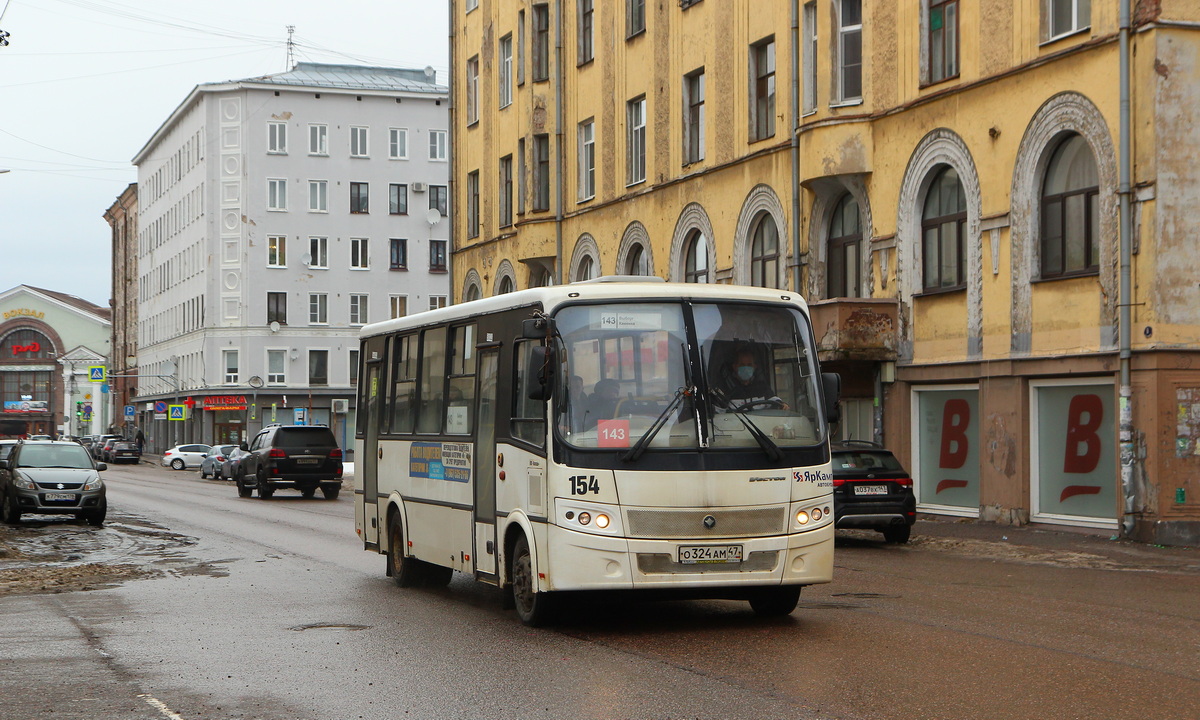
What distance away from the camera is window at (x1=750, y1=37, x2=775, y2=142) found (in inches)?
1289

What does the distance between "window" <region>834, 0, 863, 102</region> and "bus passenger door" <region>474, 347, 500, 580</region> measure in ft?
59.8

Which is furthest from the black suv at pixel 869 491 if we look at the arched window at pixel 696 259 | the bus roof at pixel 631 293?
the arched window at pixel 696 259

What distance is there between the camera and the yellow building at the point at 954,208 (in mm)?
22188

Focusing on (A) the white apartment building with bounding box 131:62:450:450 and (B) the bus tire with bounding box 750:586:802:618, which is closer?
(B) the bus tire with bounding box 750:586:802:618

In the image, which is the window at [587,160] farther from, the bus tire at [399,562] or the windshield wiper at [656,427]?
the windshield wiper at [656,427]

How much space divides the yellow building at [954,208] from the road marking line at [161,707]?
1635 centimetres

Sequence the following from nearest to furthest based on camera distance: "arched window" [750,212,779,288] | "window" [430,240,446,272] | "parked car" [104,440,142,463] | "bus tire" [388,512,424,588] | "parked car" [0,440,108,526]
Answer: "bus tire" [388,512,424,588] → "parked car" [0,440,108,526] → "arched window" [750,212,779,288] → "parked car" [104,440,142,463] → "window" [430,240,446,272]

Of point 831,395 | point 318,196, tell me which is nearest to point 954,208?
point 831,395

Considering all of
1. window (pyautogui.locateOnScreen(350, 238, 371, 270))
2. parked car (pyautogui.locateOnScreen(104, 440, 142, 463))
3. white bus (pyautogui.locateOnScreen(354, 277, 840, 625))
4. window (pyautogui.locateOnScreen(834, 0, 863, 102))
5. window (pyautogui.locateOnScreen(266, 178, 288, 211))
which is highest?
window (pyautogui.locateOnScreen(266, 178, 288, 211))

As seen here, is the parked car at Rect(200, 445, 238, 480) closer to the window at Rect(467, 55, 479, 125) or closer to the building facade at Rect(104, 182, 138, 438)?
the window at Rect(467, 55, 479, 125)

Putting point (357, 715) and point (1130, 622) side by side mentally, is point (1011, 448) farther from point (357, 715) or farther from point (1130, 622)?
point (357, 715)

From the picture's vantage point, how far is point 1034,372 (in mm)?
24578

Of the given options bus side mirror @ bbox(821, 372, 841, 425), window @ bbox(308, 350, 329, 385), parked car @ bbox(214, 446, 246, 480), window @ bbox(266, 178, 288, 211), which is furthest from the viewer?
window @ bbox(266, 178, 288, 211)

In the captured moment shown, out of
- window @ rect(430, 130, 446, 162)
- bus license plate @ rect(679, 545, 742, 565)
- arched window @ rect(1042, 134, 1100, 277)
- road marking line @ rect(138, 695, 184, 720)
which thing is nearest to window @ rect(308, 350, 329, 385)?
window @ rect(430, 130, 446, 162)
